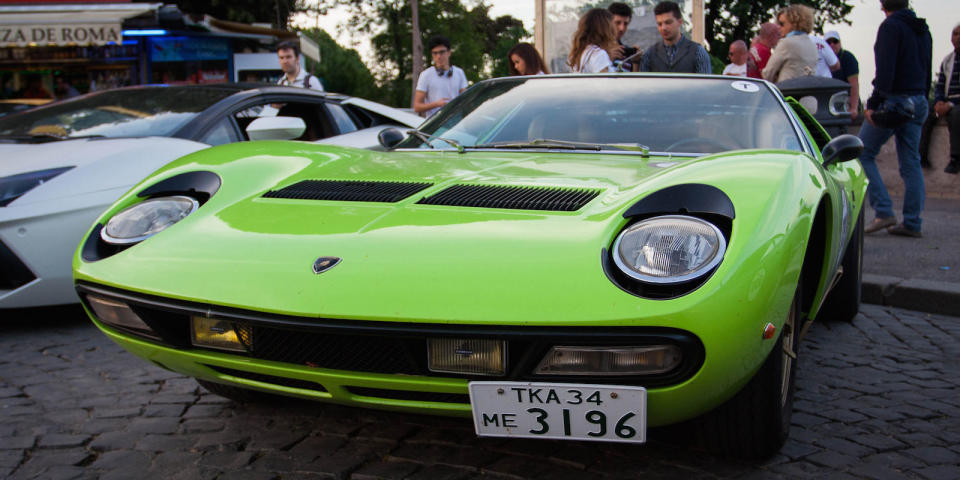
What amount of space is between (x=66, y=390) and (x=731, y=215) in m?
2.40

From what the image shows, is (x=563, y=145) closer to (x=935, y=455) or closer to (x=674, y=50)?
(x=935, y=455)

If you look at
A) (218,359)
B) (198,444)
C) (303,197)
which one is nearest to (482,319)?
(218,359)

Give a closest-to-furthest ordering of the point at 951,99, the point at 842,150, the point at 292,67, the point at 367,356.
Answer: the point at 367,356 → the point at 842,150 → the point at 292,67 → the point at 951,99

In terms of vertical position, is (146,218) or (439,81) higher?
(439,81)

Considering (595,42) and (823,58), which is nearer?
(595,42)

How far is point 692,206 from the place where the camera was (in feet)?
6.64

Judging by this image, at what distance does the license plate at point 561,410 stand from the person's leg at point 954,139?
760 centimetres

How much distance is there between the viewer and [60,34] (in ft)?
41.2

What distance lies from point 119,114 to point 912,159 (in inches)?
206

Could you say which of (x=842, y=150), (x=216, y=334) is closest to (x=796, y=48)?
(x=842, y=150)

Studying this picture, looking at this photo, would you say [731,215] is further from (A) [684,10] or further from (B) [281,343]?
(A) [684,10]

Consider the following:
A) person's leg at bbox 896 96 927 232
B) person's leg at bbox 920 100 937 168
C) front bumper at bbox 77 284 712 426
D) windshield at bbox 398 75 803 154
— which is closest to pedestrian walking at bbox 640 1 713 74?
person's leg at bbox 896 96 927 232

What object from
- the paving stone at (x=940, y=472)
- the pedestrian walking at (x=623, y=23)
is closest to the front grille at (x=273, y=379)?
the paving stone at (x=940, y=472)

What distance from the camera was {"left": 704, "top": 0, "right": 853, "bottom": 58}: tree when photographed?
3406 centimetres
